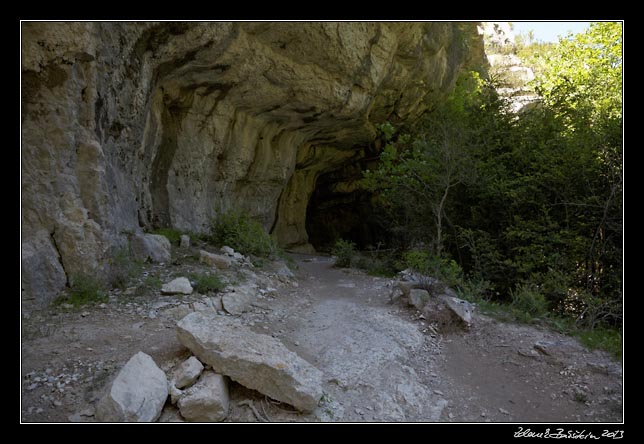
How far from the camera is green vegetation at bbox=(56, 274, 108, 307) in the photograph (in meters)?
4.34

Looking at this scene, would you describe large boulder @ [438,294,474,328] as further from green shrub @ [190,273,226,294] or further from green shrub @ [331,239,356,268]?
green shrub @ [331,239,356,268]

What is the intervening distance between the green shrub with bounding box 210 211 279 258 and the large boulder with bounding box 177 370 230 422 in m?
5.22

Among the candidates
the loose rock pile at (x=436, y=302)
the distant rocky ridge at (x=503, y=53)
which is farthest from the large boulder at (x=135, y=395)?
the distant rocky ridge at (x=503, y=53)

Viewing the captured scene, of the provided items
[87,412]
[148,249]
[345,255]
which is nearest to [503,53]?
[345,255]

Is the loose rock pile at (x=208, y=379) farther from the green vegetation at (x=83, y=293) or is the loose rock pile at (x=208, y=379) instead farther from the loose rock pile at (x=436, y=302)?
the loose rock pile at (x=436, y=302)

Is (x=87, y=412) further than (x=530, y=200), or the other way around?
(x=530, y=200)

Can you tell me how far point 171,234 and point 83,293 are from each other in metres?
3.33

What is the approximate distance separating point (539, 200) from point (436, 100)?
27.2 ft

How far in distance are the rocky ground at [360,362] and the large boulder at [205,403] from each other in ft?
0.31

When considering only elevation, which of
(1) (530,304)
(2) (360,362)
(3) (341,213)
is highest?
(3) (341,213)

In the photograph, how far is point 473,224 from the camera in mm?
8812

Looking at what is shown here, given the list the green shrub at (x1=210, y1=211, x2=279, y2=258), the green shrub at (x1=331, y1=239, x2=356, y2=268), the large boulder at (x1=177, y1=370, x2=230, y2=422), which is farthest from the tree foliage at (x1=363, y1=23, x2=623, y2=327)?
the large boulder at (x1=177, y1=370, x2=230, y2=422)

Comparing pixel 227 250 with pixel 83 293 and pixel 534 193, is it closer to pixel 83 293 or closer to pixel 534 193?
pixel 83 293

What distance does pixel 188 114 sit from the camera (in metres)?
9.09
